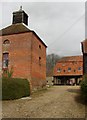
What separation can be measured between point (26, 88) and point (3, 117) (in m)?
11.1

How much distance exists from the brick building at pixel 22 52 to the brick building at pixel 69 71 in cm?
2356

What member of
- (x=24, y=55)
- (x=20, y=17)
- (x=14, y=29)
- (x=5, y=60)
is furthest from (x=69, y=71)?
(x=24, y=55)

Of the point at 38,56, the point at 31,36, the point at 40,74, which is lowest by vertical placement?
the point at 40,74

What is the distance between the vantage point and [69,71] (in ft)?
178

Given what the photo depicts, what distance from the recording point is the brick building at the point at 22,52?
88.0ft

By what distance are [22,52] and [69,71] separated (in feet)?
95.5

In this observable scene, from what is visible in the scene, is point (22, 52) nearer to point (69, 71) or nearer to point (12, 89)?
point (12, 89)

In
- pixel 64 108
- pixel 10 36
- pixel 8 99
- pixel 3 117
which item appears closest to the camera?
pixel 3 117

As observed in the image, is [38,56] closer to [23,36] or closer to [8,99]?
[23,36]

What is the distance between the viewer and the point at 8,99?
20.1m

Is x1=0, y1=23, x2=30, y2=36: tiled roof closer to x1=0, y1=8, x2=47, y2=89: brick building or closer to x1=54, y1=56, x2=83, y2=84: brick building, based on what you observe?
x1=0, y1=8, x2=47, y2=89: brick building

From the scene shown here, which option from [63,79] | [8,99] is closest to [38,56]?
[8,99]

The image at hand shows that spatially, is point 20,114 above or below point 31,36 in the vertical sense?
below

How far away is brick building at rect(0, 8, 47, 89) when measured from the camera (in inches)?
1056
